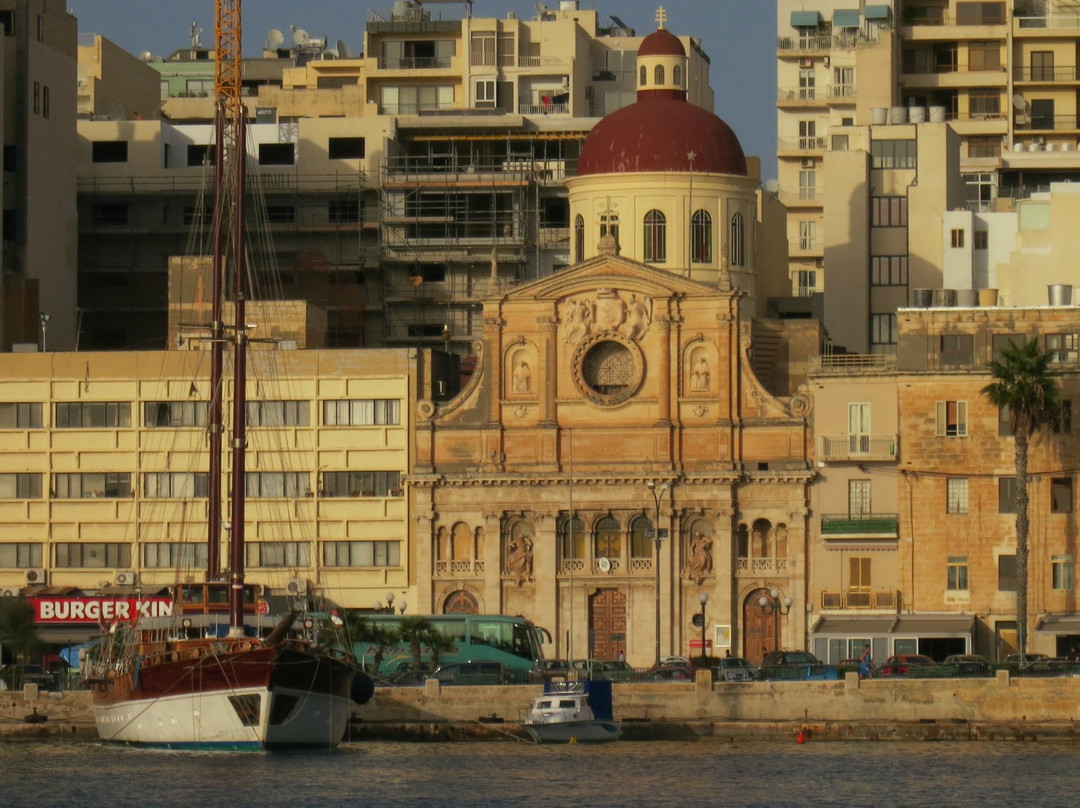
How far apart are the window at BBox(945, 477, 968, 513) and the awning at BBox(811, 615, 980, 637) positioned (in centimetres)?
416

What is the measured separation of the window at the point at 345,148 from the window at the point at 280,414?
28730 millimetres

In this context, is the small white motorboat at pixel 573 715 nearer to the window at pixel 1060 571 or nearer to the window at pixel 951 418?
the window at pixel 951 418

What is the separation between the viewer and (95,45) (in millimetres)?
171500

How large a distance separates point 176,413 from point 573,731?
32.4 m

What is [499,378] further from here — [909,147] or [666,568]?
[909,147]

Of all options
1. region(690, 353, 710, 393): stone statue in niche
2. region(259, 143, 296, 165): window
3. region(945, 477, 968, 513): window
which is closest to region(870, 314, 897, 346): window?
region(690, 353, 710, 393): stone statue in niche

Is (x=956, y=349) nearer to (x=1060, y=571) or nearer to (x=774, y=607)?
(x=1060, y=571)

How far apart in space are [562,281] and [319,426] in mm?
11504

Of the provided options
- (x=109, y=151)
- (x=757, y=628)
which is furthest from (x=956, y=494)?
(x=109, y=151)

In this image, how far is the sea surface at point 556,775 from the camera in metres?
91.7

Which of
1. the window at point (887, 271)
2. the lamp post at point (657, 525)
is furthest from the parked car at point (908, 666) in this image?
the window at point (887, 271)

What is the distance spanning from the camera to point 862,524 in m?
123

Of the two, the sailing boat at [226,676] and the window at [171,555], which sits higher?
the window at [171,555]

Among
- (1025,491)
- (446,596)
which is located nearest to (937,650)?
(1025,491)
